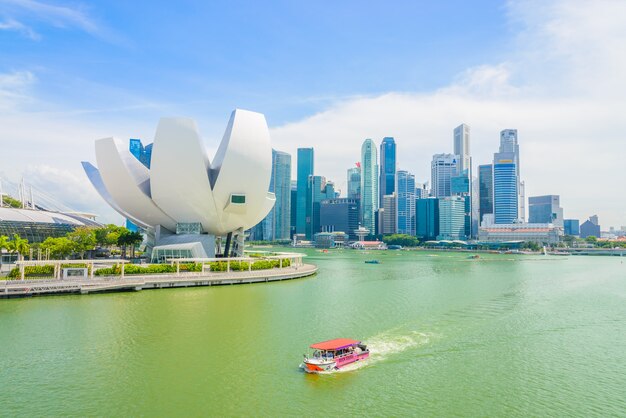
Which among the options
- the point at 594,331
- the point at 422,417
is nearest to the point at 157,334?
the point at 422,417

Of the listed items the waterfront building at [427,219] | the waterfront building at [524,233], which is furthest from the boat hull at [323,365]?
the waterfront building at [427,219]

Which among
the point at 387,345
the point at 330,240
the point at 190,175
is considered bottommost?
the point at 387,345

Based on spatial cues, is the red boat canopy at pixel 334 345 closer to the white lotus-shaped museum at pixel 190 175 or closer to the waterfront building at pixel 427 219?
the white lotus-shaped museum at pixel 190 175

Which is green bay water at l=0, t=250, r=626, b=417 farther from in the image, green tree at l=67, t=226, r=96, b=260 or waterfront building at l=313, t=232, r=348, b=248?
waterfront building at l=313, t=232, r=348, b=248

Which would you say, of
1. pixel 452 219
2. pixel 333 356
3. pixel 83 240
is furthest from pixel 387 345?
pixel 452 219

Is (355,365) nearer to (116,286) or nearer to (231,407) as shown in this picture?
(231,407)

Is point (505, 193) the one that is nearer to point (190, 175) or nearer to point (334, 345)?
point (190, 175)
